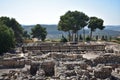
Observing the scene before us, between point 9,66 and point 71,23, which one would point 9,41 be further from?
point 71,23

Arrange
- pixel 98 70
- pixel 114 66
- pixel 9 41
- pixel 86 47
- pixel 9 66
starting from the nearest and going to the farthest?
pixel 98 70, pixel 114 66, pixel 9 66, pixel 9 41, pixel 86 47

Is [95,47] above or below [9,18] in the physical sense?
below

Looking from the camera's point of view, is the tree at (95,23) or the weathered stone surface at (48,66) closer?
the weathered stone surface at (48,66)

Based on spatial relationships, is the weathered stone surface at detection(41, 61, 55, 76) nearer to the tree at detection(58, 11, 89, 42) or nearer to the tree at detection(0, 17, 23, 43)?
the tree at detection(0, 17, 23, 43)

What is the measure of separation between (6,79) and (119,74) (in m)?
10.3

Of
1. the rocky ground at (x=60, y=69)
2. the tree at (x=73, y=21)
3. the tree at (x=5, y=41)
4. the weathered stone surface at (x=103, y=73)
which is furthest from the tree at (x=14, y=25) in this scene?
the weathered stone surface at (x=103, y=73)

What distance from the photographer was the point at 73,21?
75000mm

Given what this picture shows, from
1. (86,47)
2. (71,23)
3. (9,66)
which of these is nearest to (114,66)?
(9,66)

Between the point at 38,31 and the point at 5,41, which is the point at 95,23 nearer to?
the point at 38,31

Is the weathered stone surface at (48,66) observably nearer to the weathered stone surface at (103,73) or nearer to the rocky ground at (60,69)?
the rocky ground at (60,69)

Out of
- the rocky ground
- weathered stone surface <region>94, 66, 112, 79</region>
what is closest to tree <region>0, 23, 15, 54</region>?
the rocky ground

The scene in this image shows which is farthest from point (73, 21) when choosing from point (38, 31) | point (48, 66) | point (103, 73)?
point (103, 73)

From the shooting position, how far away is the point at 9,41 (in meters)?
51.8

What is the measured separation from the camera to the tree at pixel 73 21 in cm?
7519
